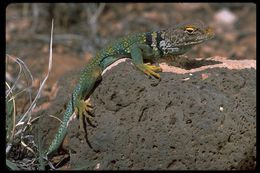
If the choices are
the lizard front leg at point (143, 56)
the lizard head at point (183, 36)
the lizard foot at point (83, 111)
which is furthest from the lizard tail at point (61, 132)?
the lizard head at point (183, 36)

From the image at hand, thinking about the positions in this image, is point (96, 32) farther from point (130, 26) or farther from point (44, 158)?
point (44, 158)

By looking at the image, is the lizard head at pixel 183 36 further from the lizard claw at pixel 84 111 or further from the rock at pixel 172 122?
the lizard claw at pixel 84 111

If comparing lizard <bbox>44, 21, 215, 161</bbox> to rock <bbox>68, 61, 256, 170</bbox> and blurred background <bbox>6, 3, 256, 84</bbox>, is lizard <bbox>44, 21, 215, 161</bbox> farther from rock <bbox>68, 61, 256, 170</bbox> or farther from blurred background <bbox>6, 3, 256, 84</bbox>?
blurred background <bbox>6, 3, 256, 84</bbox>

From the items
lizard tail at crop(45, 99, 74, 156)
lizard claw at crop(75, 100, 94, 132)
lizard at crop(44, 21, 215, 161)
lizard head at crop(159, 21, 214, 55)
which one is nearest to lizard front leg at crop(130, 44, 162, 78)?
lizard at crop(44, 21, 215, 161)

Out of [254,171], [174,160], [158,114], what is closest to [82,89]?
[158,114]

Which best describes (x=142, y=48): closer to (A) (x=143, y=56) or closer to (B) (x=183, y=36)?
(A) (x=143, y=56)

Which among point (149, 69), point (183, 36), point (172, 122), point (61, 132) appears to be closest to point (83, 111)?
point (61, 132)
